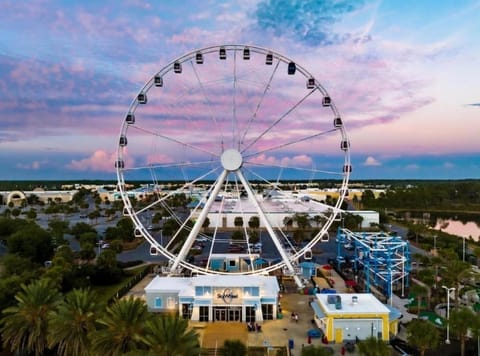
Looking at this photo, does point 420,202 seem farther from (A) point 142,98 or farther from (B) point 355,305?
(A) point 142,98

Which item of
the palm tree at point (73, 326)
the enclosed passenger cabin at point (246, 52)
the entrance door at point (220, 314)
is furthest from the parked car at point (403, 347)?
the enclosed passenger cabin at point (246, 52)

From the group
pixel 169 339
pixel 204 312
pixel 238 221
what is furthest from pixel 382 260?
pixel 238 221

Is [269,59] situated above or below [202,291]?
above

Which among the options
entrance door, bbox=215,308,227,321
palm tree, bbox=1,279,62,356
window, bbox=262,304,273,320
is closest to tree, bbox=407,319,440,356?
window, bbox=262,304,273,320

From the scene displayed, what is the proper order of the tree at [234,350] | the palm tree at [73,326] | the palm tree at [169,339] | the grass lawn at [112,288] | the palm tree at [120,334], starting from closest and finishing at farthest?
the palm tree at [169,339], the palm tree at [120,334], the tree at [234,350], the palm tree at [73,326], the grass lawn at [112,288]

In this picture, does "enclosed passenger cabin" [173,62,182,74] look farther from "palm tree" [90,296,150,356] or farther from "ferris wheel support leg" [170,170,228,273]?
"palm tree" [90,296,150,356]

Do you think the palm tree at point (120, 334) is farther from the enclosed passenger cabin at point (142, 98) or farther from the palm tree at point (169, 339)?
the enclosed passenger cabin at point (142, 98)
